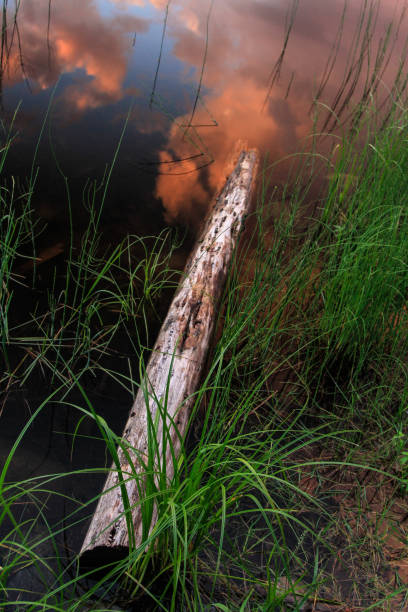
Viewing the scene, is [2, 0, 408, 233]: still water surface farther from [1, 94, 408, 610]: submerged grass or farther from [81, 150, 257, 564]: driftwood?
[1, 94, 408, 610]: submerged grass

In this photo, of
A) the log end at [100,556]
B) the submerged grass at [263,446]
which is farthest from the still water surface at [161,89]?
the log end at [100,556]

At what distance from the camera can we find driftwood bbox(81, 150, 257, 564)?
108cm

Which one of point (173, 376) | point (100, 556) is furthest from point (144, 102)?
point (100, 556)

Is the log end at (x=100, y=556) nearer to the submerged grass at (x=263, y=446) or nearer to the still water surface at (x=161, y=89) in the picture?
the submerged grass at (x=263, y=446)

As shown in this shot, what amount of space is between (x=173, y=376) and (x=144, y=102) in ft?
9.95

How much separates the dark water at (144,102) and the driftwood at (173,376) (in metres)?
0.19

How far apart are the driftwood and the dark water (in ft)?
0.63

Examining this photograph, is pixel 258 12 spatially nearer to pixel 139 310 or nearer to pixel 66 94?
pixel 66 94

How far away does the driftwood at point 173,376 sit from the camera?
108 cm

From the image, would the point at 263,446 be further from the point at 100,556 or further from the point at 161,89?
the point at 161,89

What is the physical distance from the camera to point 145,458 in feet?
4.02

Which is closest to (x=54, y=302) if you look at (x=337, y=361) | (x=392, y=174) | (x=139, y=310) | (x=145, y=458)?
(x=139, y=310)

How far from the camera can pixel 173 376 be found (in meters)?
1.52

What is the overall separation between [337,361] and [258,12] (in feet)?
18.9
